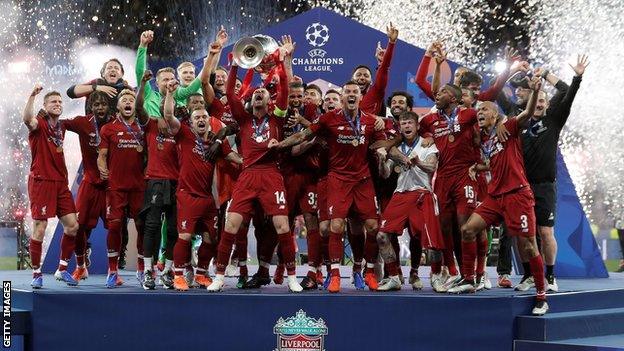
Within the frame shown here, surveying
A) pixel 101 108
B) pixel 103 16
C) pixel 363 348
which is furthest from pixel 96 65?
pixel 363 348

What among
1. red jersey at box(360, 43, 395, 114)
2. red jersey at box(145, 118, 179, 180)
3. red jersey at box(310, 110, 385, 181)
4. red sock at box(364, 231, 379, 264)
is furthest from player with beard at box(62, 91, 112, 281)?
red sock at box(364, 231, 379, 264)

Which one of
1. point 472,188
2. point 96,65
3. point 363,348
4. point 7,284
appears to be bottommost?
point 363,348

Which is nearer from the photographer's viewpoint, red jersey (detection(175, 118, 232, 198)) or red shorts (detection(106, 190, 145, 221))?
red jersey (detection(175, 118, 232, 198))

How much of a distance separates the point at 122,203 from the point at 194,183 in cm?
89

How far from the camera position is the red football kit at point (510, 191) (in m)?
7.33

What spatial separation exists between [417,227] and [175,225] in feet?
7.20

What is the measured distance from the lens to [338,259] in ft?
25.7

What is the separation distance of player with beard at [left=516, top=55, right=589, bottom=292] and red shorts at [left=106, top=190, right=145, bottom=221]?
11.7ft

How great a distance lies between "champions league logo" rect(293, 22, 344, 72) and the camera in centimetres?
1193

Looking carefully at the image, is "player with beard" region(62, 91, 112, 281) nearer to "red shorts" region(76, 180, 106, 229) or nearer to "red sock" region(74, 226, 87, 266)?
"red shorts" region(76, 180, 106, 229)

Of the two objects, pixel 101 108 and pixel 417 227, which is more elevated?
pixel 101 108

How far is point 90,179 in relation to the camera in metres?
8.77

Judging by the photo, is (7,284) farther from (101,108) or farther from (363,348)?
(363,348)

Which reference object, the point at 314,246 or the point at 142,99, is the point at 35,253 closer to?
the point at 142,99
